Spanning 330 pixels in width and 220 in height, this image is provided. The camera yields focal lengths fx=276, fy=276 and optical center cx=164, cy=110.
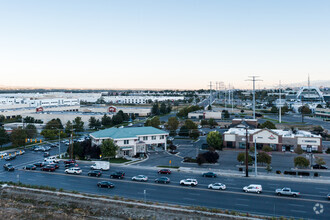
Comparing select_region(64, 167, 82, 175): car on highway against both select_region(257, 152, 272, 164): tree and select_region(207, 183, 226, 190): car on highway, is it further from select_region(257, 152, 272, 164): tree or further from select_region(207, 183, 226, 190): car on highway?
select_region(257, 152, 272, 164): tree

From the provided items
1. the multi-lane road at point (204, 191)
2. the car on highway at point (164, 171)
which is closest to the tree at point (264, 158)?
the multi-lane road at point (204, 191)

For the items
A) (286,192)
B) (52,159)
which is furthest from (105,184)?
(286,192)

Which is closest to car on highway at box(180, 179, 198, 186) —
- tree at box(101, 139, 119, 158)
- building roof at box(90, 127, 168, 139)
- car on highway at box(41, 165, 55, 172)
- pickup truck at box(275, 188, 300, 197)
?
pickup truck at box(275, 188, 300, 197)

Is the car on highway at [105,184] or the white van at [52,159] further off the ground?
the car on highway at [105,184]

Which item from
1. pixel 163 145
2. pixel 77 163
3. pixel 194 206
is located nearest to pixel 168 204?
pixel 194 206

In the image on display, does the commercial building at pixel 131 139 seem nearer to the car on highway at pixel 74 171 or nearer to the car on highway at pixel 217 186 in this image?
the car on highway at pixel 74 171

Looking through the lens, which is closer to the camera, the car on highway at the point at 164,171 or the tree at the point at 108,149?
the car on highway at the point at 164,171

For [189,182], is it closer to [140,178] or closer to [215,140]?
[140,178]
